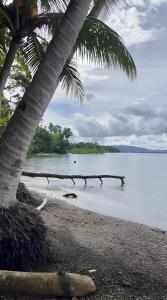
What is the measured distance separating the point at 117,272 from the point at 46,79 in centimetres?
310

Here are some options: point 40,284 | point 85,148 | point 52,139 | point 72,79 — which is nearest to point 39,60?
point 72,79

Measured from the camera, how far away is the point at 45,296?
491cm

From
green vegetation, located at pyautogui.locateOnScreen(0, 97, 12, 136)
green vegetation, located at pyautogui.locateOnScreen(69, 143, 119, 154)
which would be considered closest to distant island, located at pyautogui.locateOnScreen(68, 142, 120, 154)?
green vegetation, located at pyautogui.locateOnScreen(69, 143, 119, 154)

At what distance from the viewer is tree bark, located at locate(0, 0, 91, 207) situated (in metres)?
5.55

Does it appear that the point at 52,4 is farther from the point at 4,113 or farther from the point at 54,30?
the point at 4,113

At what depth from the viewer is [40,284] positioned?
4906 millimetres

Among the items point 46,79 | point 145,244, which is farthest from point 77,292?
point 145,244

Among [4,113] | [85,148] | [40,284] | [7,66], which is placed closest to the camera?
[40,284]

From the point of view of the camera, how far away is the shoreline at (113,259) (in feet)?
18.4

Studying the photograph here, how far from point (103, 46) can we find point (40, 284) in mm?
5720

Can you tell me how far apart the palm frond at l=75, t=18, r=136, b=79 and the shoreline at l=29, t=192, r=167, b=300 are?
3819 mm

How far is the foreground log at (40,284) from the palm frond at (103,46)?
5465mm

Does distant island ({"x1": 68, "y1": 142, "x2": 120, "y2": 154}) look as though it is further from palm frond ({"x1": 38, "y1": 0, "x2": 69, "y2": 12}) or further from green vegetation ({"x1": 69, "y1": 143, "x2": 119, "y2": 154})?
palm frond ({"x1": 38, "y1": 0, "x2": 69, "y2": 12})

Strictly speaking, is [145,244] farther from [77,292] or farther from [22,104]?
[22,104]
